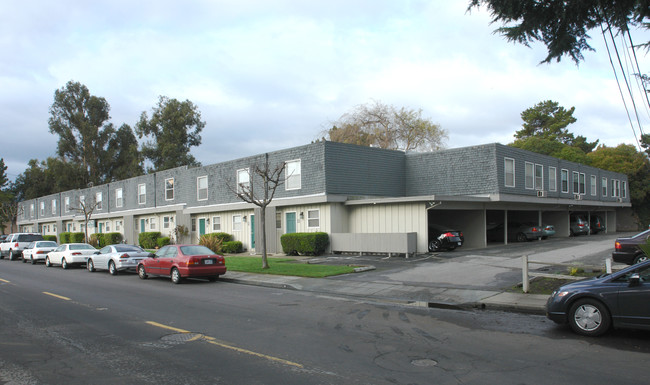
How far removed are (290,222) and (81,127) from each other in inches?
2032

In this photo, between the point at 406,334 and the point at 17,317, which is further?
the point at 17,317

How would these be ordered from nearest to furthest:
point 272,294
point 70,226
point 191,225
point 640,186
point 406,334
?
point 406,334, point 272,294, point 191,225, point 640,186, point 70,226

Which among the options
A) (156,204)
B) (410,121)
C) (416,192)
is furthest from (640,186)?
(156,204)

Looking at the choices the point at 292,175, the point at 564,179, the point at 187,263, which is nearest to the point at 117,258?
the point at 187,263

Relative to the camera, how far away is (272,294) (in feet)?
45.3

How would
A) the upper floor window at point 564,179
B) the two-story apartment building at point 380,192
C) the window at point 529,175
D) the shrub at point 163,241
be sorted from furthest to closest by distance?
the shrub at point 163,241 < the upper floor window at point 564,179 < the window at point 529,175 < the two-story apartment building at point 380,192

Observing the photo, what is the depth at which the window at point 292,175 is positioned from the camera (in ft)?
84.9

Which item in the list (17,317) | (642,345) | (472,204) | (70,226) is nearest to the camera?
(642,345)

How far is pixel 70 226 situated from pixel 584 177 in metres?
52.1

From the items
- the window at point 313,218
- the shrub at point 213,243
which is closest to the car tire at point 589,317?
the window at point 313,218

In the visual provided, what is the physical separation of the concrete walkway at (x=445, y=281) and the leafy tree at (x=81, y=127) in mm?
56139

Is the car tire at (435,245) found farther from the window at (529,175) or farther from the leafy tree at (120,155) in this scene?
the leafy tree at (120,155)

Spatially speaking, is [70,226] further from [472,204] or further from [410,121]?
[472,204]

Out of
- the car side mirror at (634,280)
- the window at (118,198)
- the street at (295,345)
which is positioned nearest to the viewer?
the street at (295,345)
